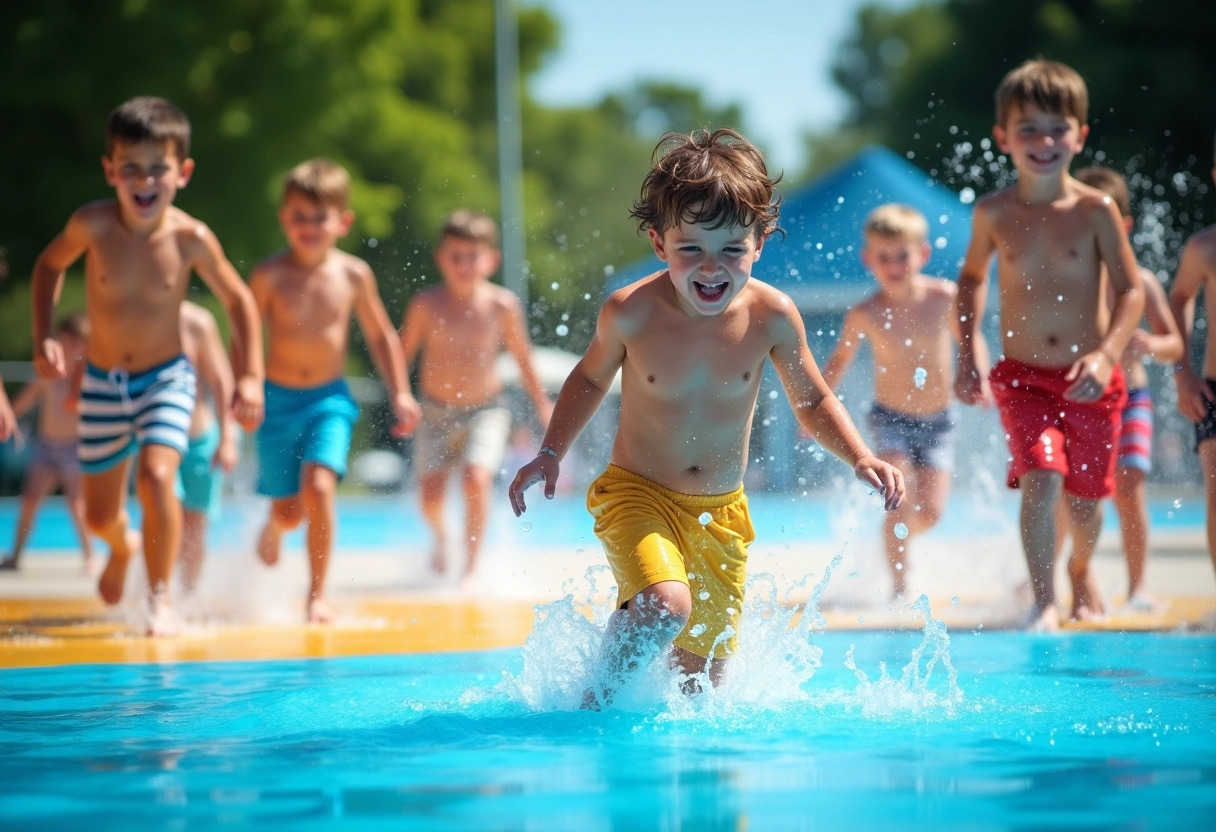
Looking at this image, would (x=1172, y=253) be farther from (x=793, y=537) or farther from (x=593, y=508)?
(x=593, y=508)

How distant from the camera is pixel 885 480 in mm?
3533

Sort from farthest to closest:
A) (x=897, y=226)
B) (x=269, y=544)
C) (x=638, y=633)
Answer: (x=897, y=226) < (x=269, y=544) < (x=638, y=633)

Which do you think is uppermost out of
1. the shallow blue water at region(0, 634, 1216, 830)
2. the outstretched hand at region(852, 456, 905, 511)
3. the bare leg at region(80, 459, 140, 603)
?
the bare leg at region(80, 459, 140, 603)

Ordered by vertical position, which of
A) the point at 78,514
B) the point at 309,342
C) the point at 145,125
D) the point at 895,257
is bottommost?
the point at 78,514

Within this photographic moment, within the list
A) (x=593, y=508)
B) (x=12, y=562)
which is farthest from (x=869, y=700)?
(x=12, y=562)

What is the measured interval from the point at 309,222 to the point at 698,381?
2.91m

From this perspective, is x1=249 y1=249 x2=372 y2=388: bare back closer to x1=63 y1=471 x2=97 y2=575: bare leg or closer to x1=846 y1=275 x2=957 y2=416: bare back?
x1=846 y1=275 x2=957 y2=416: bare back

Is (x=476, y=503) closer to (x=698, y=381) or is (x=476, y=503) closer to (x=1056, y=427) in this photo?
(x=1056, y=427)

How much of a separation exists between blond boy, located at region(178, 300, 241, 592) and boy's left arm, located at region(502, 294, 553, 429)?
4.30 feet

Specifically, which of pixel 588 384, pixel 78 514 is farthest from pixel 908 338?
pixel 78 514

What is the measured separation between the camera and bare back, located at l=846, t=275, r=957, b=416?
21.2ft

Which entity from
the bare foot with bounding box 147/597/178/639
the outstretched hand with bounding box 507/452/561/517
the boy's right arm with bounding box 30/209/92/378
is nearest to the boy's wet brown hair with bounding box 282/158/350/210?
the boy's right arm with bounding box 30/209/92/378

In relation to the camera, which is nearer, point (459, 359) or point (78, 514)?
point (459, 359)

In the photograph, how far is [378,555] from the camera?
9305mm
